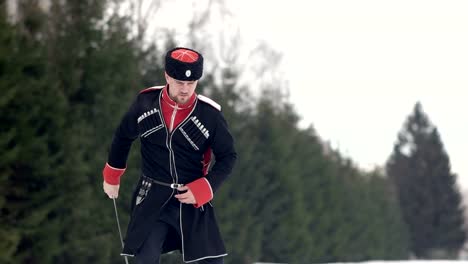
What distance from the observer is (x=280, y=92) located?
149ft

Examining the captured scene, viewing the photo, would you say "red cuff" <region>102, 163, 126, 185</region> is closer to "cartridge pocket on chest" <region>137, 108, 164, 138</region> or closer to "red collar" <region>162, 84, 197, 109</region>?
"cartridge pocket on chest" <region>137, 108, 164, 138</region>

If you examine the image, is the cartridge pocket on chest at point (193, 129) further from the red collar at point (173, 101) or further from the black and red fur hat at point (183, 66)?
the black and red fur hat at point (183, 66)

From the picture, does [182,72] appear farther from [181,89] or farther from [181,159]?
[181,159]

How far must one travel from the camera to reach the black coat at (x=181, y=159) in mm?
6012

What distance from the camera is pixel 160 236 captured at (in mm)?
6062

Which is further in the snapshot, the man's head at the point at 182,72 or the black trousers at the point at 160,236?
the black trousers at the point at 160,236

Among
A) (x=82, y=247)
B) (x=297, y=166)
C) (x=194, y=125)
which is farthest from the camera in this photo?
(x=297, y=166)

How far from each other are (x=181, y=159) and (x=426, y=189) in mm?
80636

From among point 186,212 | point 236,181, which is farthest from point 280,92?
point 186,212

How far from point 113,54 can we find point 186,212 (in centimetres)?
1668

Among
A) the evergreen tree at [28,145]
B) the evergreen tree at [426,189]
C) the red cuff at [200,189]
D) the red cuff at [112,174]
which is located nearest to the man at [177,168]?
the red cuff at [200,189]

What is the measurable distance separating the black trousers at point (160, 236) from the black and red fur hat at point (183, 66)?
2.94 ft

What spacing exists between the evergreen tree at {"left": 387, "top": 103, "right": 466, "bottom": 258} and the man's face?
3090 inches

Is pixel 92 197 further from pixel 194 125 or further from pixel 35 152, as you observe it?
pixel 194 125
